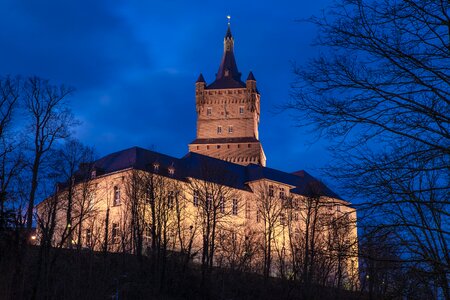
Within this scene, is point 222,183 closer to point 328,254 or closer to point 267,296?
point 267,296

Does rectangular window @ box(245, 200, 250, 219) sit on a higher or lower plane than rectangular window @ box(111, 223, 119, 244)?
higher

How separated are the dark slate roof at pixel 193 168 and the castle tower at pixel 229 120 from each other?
1509 cm

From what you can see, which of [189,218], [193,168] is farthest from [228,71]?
[189,218]

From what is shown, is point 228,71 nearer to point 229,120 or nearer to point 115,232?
point 229,120

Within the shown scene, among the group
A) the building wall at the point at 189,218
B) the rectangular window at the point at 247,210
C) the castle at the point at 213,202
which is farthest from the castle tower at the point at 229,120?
the rectangular window at the point at 247,210

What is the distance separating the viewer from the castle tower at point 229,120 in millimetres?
102375

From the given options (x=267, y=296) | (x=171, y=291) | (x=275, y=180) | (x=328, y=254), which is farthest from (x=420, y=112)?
(x=275, y=180)

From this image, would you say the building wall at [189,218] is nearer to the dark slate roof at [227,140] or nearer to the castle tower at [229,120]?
the castle tower at [229,120]

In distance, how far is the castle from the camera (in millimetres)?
48812

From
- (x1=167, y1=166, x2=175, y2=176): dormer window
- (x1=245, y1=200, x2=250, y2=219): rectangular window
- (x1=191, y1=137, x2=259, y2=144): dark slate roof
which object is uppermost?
(x1=191, y1=137, x2=259, y2=144): dark slate roof

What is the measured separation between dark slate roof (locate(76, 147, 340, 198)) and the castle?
18cm

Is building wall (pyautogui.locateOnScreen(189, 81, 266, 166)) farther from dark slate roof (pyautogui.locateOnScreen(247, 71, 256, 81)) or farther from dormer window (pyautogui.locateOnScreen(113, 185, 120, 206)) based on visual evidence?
dormer window (pyautogui.locateOnScreen(113, 185, 120, 206))

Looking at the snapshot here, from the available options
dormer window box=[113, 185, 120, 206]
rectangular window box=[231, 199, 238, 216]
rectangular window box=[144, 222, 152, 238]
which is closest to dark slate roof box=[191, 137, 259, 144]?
rectangular window box=[231, 199, 238, 216]

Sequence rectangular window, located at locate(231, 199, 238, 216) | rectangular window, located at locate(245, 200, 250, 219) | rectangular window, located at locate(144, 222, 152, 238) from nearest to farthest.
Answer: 1. rectangular window, located at locate(144, 222, 152, 238)
2. rectangular window, located at locate(231, 199, 238, 216)
3. rectangular window, located at locate(245, 200, 250, 219)
